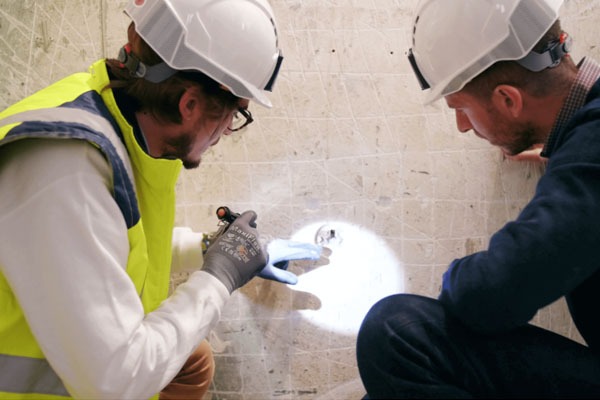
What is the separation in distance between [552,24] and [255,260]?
0.77 m

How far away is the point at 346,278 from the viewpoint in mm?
1457

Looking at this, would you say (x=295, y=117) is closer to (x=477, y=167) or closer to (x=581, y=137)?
(x=477, y=167)

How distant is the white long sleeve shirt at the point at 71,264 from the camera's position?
84 cm

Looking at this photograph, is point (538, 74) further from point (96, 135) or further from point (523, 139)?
point (96, 135)

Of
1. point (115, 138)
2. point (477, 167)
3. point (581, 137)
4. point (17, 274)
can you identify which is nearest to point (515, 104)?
point (581, 137)

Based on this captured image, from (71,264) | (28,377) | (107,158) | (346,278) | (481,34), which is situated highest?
(481,34)

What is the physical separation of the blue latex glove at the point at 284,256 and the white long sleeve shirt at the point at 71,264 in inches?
19.5

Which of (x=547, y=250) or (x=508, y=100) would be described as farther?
(x=508, y=100)

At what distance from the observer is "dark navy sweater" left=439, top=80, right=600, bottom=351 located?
32.0 inches

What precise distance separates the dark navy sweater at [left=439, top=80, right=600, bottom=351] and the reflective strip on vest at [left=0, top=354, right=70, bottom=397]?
725 millimetres

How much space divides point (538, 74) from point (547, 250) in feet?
1.26

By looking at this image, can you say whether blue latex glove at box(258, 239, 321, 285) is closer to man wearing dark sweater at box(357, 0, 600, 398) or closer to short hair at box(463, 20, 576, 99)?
man wearing dark sweater at box(357, 0, 600, 398)

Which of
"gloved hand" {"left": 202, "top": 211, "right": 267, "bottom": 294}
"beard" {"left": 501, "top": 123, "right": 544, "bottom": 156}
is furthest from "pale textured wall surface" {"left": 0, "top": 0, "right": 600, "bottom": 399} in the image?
"beard" {"left": 501, "top": 123, "right": 544, "bottom": 156}

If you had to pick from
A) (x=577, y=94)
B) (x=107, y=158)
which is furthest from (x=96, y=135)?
(x=577, y=94)
